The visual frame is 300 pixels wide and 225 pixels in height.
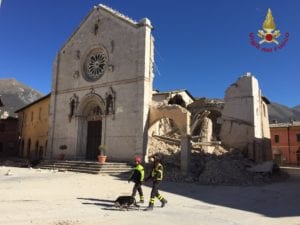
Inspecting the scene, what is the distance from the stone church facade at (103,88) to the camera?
22.1 metres

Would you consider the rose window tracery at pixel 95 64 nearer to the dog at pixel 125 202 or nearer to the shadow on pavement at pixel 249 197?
the shadow on pavement at pixel 249 197

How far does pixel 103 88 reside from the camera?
80.6 ft

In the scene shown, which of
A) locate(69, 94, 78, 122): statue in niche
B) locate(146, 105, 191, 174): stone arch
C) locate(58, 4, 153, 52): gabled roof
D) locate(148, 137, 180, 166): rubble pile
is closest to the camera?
locate(146, 105, 191, 174): stone arch

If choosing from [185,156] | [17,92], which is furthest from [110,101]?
[17,92]

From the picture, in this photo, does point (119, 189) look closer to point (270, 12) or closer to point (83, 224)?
point (83, 224)

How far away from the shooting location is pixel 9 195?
10820mm

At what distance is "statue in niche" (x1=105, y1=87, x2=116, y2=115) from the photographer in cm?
2353

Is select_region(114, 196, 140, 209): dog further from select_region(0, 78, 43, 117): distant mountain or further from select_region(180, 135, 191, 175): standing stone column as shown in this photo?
select_region(0, 78, 43, 117): distant mountain

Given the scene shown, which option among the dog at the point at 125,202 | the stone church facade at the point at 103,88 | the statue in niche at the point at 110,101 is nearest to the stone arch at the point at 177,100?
the statue in niche at the point at 110,101

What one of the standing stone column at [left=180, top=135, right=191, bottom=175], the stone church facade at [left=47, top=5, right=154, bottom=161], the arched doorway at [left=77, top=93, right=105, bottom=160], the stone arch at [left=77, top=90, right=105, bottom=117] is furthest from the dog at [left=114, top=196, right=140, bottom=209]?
the stone arch at [left=77, top=90, right=105, bottom=117]

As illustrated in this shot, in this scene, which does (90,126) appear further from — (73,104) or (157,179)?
(157,179)

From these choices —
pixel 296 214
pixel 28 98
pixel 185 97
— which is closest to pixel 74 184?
pixel 296 214

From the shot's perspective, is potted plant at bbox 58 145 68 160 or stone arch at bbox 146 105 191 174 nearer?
stone arch at bbox 146 105 191 174

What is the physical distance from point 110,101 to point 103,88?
4.46 ft
